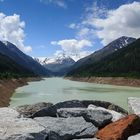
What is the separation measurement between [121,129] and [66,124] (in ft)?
5.57

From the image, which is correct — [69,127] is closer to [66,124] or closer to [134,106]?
[66,124]

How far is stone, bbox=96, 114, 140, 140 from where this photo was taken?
34.9 ft

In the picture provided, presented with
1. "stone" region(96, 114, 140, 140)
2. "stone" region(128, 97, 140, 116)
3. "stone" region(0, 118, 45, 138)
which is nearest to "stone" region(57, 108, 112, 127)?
"stone" region(96, 114, 140, 140)

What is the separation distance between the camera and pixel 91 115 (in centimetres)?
1220

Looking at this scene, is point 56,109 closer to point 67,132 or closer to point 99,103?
point 67,132

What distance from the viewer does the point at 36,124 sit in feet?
34.5

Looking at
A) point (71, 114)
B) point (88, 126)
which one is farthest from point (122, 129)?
point (71, 114)

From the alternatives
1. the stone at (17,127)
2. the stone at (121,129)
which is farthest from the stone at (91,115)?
the stone at (17,127)

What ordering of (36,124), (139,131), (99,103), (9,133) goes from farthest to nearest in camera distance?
(99,103), (139,131), (36,124), (9,133)

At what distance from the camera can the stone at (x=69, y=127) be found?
11.0 m

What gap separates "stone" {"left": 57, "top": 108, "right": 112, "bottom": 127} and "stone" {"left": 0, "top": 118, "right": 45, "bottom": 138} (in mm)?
1916

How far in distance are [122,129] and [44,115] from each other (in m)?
2.89

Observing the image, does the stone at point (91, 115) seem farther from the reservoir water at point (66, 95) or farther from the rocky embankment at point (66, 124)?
the reservoir water at point (66, 95)

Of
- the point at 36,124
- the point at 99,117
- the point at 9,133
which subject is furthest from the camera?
the point at 99,117
